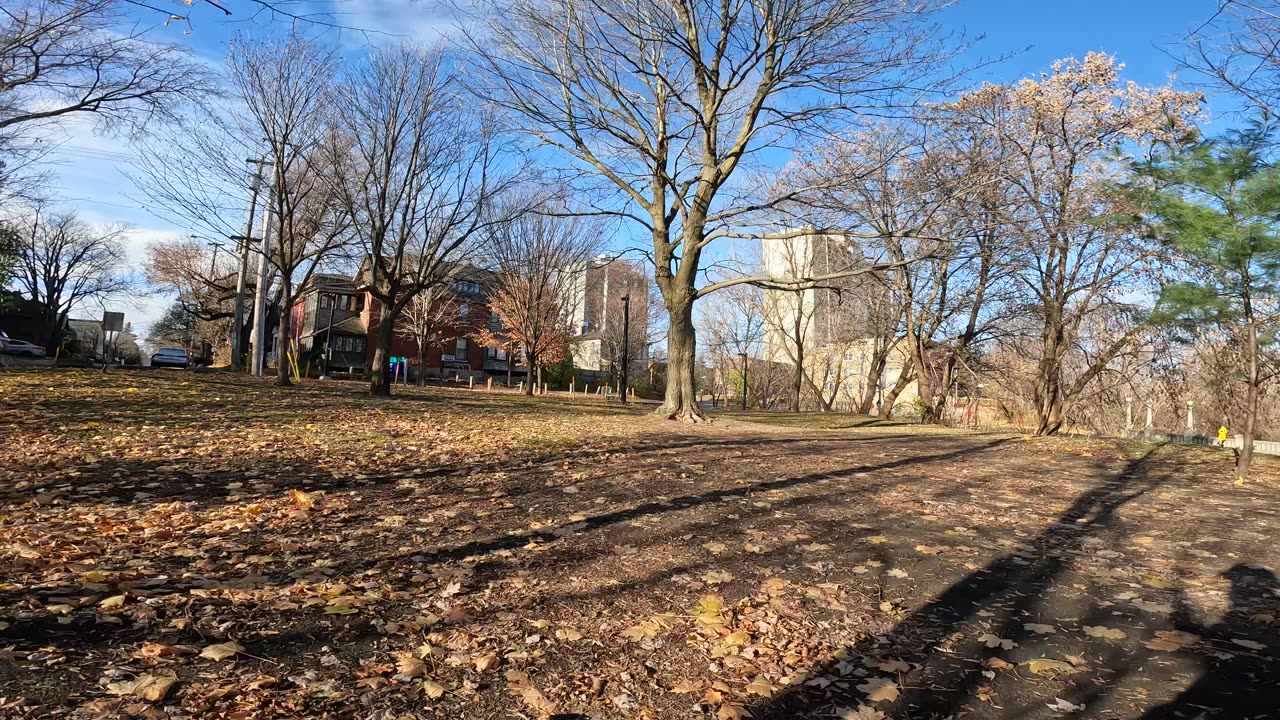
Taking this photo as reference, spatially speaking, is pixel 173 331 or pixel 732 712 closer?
pixel 732 712

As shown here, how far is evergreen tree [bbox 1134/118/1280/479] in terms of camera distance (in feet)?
30.5

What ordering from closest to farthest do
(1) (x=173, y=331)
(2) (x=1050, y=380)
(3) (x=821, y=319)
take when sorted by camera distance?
(2) (x=1050, y=380) → (3) (x=821, y=319) → (1) (x=173, y=331)

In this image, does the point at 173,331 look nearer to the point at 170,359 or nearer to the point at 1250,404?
the point at 170,359

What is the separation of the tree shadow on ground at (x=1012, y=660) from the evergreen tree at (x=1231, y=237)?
681 centimetres

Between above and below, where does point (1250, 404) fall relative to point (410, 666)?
above

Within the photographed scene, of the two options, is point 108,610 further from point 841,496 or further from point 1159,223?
point 1159,223

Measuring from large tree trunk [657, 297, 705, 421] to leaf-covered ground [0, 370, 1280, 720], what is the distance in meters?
6.67

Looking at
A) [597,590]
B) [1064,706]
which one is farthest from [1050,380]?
[597,590]

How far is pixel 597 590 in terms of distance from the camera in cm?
388

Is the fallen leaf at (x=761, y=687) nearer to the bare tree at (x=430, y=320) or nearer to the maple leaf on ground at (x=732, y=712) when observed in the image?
the maple leaf on ground at (x=732, y=712)

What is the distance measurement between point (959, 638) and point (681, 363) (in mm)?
11338

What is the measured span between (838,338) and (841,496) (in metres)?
29.6

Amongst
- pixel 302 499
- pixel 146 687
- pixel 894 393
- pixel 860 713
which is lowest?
pixel 860 713

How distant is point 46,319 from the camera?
57938mm
